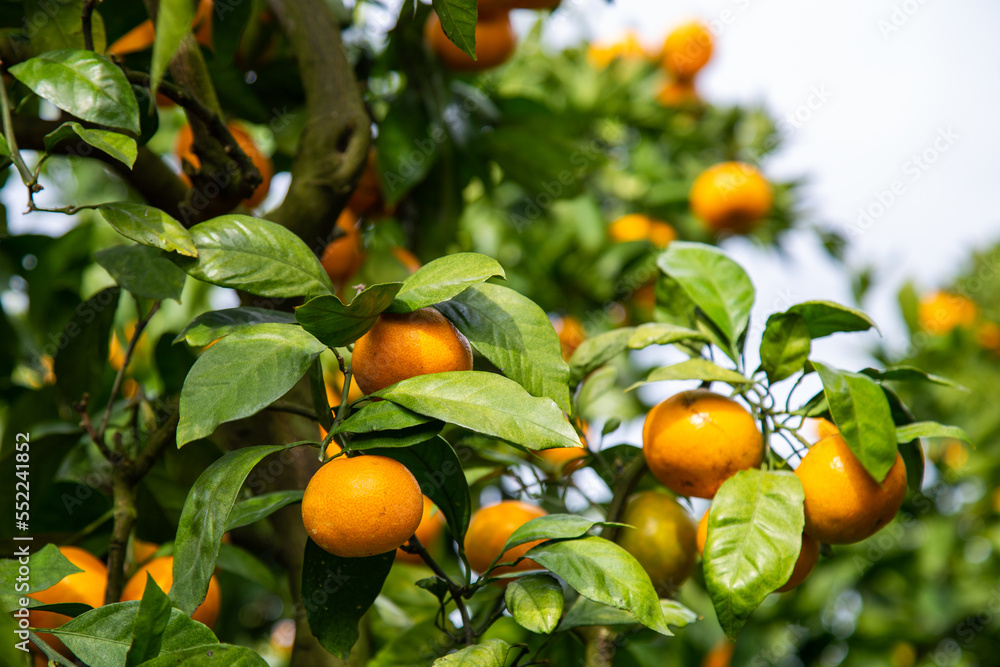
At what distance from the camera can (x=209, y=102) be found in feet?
2.54

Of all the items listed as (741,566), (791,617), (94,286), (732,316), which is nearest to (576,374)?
(732,316)

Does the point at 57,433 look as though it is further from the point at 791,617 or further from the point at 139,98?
the point at 791,617

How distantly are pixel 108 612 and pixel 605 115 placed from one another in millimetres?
1712

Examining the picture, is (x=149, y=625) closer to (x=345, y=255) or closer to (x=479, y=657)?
(x=479, y=657)

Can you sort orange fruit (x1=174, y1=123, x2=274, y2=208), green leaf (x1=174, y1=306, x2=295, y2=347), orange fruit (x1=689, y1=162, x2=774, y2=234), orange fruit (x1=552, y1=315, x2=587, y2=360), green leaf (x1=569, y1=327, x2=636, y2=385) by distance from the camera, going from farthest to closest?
orange fruit (x1=689, y1=162, x2=774, y2=234) < orange fruit (x1=552, y1=315, x2=587, y2=360) < orange fruit (x1=174, y1=123, x2=274, y2=208) < green leaf (x1=569, y1=327, x2=636, y2=385) < green leaf (x1=174, y1=306, x2=295, y2=347)

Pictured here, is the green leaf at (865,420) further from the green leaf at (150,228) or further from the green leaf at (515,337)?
the green leaf at (150,228)

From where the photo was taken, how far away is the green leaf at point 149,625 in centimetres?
48

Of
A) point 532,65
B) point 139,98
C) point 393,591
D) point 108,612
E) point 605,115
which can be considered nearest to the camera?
point 108,612

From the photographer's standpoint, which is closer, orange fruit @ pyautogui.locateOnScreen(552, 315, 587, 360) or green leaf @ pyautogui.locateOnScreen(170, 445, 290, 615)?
green leaf @ pyautogui.locateOnScreen(170, 445, 290, 615)

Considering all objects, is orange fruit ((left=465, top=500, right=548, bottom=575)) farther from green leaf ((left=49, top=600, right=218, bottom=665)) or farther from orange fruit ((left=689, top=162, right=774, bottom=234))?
orange fruit ((left=689, top=162, right=774, bottom=234))

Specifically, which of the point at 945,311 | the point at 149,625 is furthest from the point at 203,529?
the point at 945,311

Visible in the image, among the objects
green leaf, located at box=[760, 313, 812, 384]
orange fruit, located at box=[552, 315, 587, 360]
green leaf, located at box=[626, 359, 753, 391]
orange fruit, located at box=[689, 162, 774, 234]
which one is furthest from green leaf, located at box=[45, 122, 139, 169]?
orange fruit, located at box=[689, 162, 774, 234]

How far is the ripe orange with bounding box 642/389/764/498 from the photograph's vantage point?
2.25 feet

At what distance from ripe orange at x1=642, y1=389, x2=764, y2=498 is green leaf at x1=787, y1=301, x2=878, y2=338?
11cm
